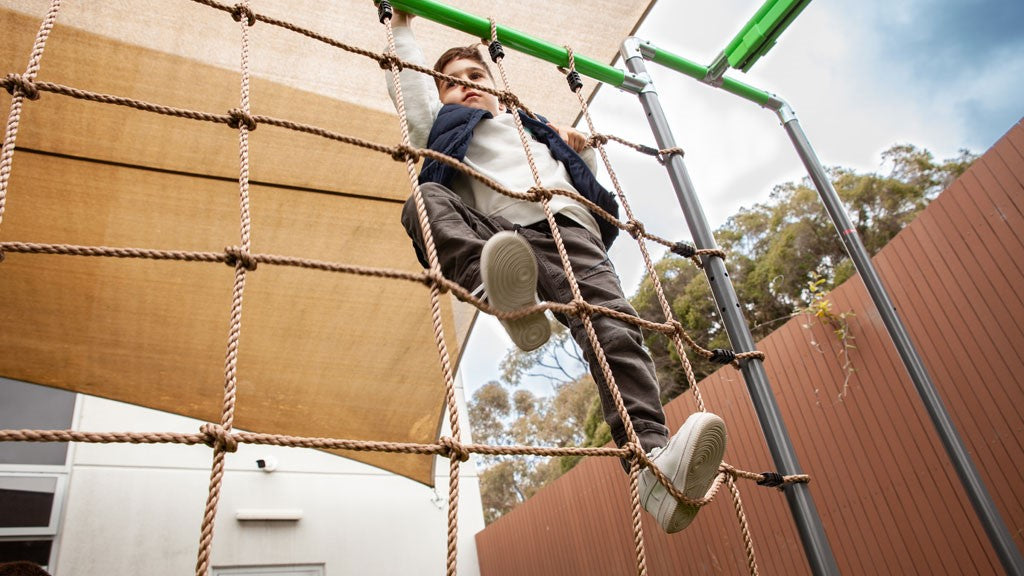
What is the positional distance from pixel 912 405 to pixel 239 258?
85.7 inches

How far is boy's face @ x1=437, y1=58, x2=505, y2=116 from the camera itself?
1.75 metres

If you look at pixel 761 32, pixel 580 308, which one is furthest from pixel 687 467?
pixel 761 32

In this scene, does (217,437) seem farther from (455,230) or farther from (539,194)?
(539,194)

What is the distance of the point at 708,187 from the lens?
13922mm

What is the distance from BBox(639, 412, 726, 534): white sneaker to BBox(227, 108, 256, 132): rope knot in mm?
919

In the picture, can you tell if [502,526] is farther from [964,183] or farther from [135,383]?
[964,183]

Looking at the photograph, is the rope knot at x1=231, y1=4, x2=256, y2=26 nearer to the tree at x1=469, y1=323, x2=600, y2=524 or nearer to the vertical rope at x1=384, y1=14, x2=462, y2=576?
the vertical rope at x1=384, y1=14, x2=462, y2=576

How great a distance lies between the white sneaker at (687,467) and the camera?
982 millimetres

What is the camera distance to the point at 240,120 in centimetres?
123

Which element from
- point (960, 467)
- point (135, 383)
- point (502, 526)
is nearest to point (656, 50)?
point (960, 467)

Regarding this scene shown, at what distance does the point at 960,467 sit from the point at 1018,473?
29.0 inches

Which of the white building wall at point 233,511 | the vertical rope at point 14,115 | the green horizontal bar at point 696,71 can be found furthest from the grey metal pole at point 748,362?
the white building wall at point 233,511

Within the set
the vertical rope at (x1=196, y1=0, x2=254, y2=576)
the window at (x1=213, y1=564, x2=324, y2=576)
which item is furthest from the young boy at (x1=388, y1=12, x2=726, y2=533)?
the window at (x1=213, y1=564, x2=324, y2=576)

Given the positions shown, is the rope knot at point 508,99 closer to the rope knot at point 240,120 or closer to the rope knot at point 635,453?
the rope knot at point 240,120
